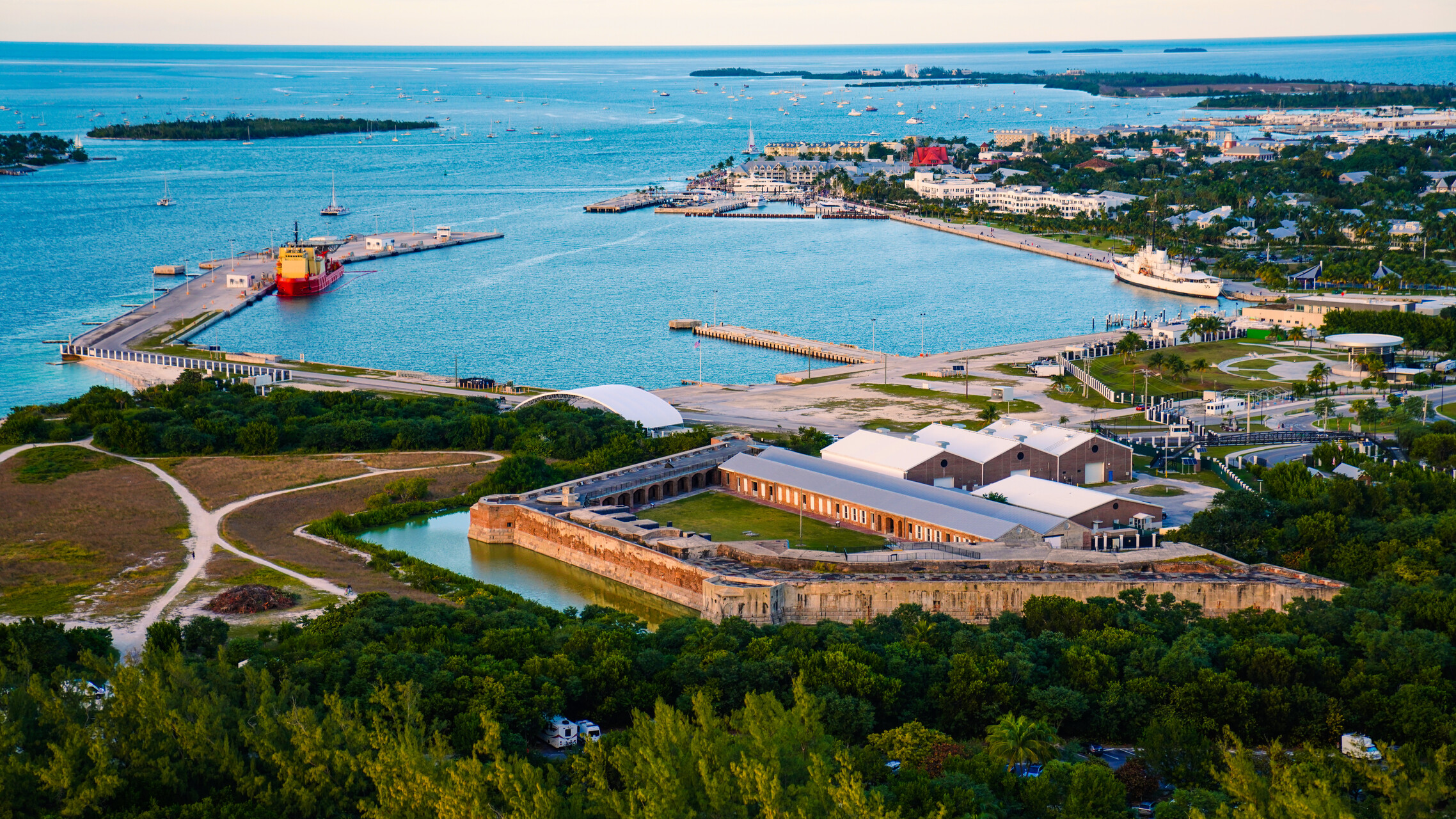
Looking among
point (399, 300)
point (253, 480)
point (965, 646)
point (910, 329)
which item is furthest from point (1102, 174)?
point (965, 646)

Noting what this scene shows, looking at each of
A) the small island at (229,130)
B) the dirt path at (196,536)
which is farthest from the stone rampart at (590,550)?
the small island at (229,130)

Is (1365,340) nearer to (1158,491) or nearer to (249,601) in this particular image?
(1158,491)

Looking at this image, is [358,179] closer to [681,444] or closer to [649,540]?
[681,444]

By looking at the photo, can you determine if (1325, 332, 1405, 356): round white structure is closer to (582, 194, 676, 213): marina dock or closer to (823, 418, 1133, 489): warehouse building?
(823, 418, 1133, 489): warehouse building

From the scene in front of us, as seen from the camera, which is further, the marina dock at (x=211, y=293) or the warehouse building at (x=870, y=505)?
the marina dock at (x=211, y=293)

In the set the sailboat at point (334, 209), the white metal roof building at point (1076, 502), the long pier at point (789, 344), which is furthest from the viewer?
the sailboat at point (334, 209)

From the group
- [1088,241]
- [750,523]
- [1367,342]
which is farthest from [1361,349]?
[1088,241]

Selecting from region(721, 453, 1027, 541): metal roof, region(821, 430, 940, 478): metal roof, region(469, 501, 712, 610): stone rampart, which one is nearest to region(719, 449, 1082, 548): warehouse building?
region(721, 453, 1027, 541): metal roof

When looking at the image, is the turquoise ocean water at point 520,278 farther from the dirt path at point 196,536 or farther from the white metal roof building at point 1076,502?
the white metal roof building at point 1076,502
